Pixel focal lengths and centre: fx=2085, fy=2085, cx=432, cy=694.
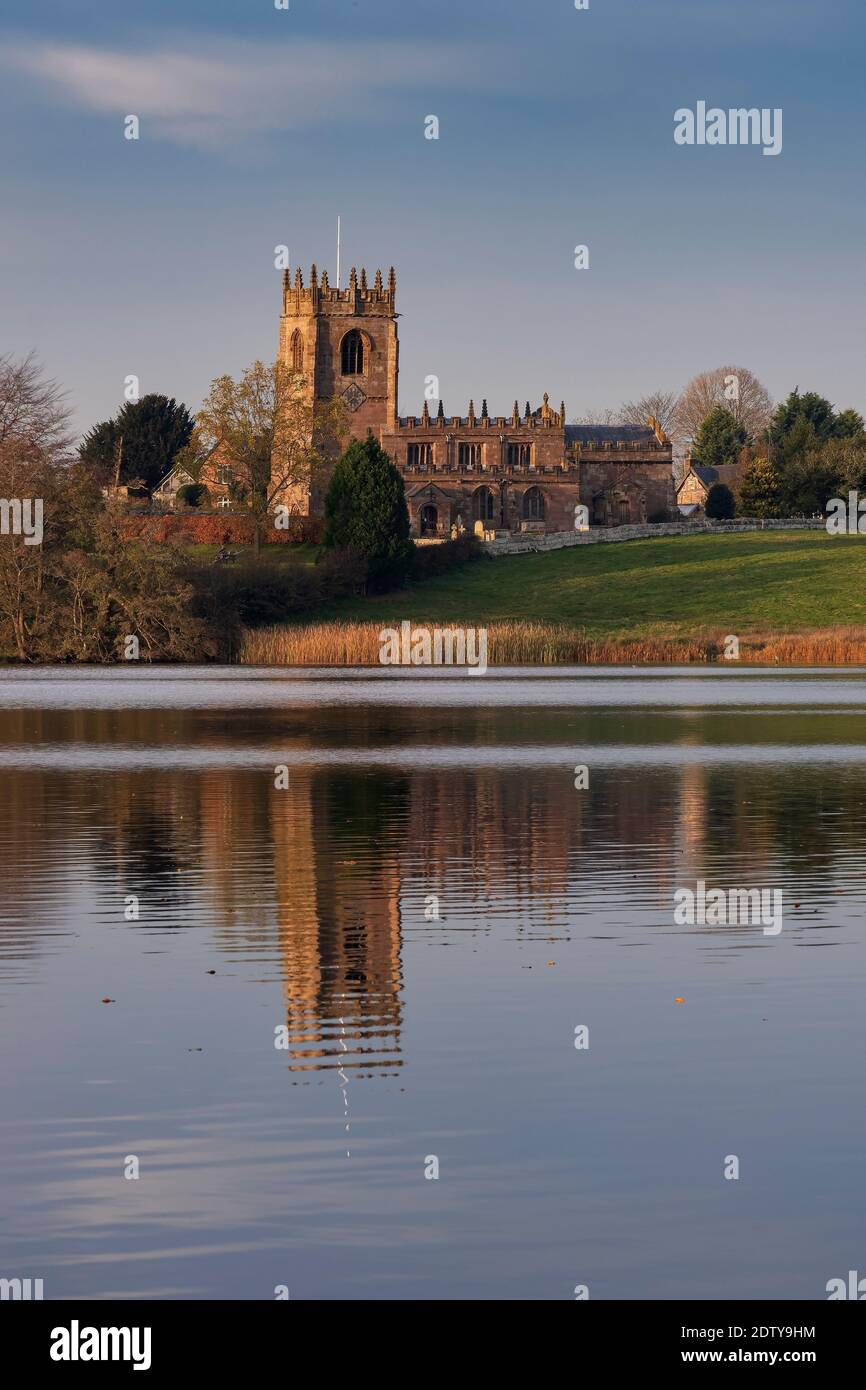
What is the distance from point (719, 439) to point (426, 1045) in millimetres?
168782

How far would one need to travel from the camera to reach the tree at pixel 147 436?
169m

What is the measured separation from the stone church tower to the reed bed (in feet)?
208

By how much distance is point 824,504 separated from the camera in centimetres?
13512

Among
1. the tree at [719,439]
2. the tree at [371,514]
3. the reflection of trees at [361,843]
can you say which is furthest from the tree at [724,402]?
the reflection of trees at [361,843]

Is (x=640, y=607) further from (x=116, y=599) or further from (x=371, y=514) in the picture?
(x=116, y=599)

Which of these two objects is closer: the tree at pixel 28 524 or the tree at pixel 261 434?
the tree at pixel 28 524

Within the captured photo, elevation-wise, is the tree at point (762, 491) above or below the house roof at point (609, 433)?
below

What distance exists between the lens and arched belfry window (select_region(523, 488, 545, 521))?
A: 145000 millimetres

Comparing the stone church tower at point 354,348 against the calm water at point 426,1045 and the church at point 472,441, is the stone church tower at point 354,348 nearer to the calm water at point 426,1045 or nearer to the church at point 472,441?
the church at point 472,441

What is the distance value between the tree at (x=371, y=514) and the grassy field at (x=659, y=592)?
1780 mm

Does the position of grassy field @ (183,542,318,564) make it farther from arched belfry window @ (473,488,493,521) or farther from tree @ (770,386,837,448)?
tree @ (770,386,837,448)

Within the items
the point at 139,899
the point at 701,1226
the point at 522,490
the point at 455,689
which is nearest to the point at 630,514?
the point at 522,490

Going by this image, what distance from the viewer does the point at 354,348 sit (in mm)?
148375

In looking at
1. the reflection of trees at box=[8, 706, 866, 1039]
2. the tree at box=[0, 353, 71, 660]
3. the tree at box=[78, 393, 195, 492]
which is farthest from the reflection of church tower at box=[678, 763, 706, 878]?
the tree at box=[78, 393, 195, 492]
